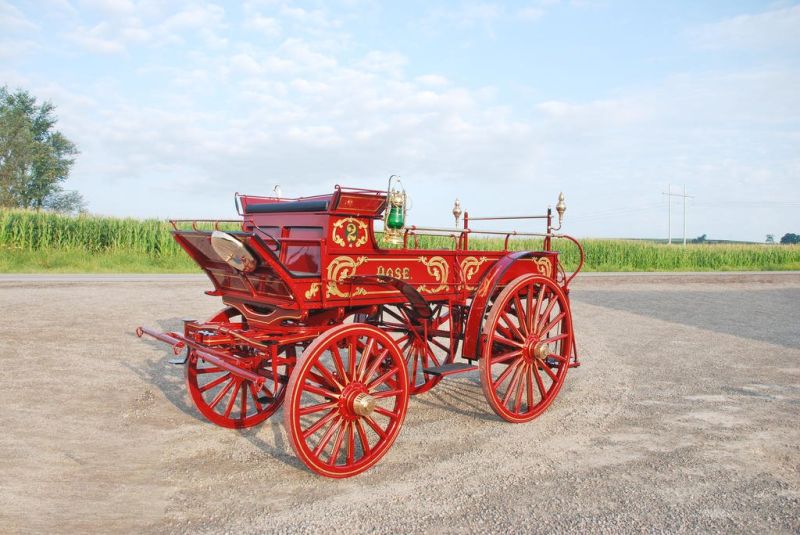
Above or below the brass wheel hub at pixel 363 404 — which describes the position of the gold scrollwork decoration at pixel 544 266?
above

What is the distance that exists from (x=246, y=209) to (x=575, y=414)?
352 cm

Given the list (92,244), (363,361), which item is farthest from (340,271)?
(92,244)

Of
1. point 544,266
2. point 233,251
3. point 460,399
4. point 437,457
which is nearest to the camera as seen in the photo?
point 233,251

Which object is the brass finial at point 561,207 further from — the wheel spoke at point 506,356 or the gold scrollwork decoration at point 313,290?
the gold scrollwork decoration at point 313,290

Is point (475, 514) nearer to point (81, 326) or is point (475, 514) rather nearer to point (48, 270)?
point (81, 326)

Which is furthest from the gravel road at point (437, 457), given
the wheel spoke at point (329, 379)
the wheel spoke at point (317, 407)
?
the wheel spoke at point (329, 379)

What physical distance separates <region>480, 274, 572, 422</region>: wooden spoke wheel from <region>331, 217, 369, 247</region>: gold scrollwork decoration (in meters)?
1.35

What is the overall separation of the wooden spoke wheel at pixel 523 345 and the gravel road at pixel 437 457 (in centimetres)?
24

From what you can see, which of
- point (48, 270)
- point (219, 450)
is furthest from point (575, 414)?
point (48, 270)

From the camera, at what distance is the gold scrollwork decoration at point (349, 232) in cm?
431

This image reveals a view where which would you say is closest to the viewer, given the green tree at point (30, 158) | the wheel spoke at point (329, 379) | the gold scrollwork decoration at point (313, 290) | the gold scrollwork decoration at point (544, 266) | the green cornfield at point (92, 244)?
the wheel spoke at point (329, 379)

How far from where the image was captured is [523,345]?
5.49 m

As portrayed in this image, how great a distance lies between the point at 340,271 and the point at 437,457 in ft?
5.15

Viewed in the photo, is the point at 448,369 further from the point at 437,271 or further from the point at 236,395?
the point at 236,395
